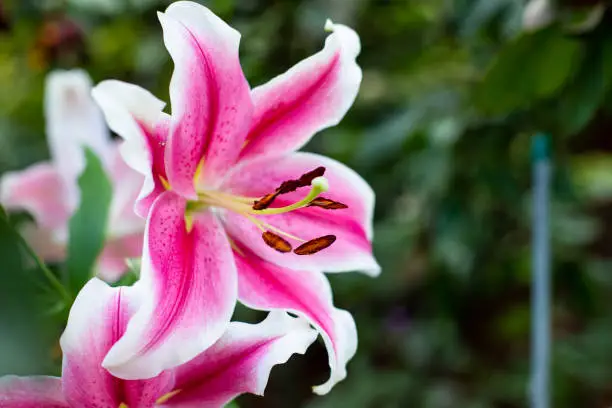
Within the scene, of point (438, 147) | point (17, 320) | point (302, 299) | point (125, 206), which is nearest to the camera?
point (17, 320)

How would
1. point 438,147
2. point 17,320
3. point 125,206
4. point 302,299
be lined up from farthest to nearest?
point 438,147 < point 125,206 < point 302,299 < point 17,320

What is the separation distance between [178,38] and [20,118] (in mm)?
791

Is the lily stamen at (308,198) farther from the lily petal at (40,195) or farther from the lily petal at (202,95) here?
the lily petal at (40,195)

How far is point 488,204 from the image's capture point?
0.97m

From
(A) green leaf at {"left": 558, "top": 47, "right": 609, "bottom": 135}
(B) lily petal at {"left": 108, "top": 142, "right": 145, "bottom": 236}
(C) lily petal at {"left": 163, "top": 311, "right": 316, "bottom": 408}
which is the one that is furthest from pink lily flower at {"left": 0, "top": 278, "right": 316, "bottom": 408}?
(A) green leaf at {"left": 558, "top": 47, "right": 609, "bottom": 135}

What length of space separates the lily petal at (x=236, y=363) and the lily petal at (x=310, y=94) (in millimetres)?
61

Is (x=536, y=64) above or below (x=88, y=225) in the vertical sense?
above

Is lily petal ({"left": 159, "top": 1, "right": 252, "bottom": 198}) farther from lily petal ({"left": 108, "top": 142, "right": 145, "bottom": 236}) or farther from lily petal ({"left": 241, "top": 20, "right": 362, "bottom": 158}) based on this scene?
lily petal ({"left": 108, "top": 142, "right": 145, "bottom": 236})

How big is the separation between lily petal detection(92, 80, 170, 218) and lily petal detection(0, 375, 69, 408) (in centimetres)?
5

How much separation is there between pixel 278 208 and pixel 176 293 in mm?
55

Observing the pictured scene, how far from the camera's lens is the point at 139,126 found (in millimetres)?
218

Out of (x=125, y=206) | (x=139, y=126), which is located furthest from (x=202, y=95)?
(x=125, y=206)

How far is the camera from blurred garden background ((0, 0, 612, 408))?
1.74 ft

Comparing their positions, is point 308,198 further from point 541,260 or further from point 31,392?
point 541,260
